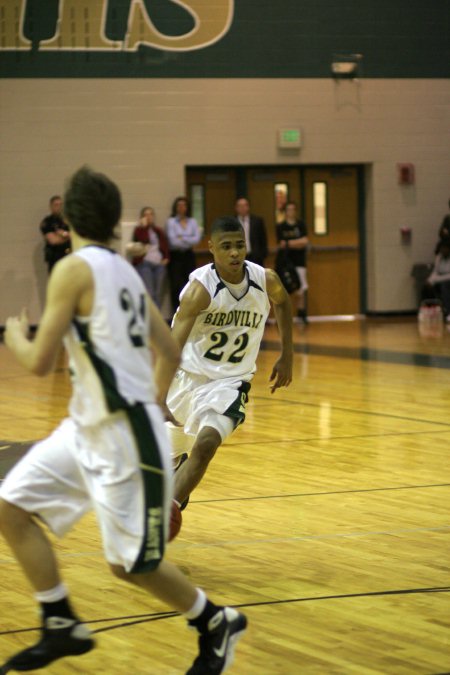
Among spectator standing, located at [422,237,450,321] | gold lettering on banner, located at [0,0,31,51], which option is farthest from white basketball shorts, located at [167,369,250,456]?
spectator standing, located at [422,237,450,321]

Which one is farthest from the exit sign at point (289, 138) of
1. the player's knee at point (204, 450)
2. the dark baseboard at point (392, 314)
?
the player's knee at point (204, 450)

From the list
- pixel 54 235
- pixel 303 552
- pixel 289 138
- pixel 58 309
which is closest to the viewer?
pixel 58 309

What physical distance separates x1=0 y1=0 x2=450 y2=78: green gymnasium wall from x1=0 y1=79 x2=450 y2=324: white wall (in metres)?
0.22

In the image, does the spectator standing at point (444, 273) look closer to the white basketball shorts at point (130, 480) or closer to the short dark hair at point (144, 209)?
the short dark hair at point (144, 209)

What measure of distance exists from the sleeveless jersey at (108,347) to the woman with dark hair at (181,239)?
46.4ft

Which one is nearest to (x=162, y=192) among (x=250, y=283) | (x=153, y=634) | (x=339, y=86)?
(x=339, y=86)

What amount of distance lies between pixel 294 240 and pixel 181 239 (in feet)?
5.57

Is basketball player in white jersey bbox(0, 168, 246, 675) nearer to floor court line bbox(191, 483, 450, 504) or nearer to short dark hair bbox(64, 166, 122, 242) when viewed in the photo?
short dark hair bbox(64, 166, 122, 242)

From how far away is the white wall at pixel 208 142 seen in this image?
17.4m

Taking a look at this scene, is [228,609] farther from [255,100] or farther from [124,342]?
[255,100]

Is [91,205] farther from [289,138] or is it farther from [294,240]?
[289,138]

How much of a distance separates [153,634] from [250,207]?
15.2 metres

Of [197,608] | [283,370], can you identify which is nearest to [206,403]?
[283,370]

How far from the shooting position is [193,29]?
18000mm
